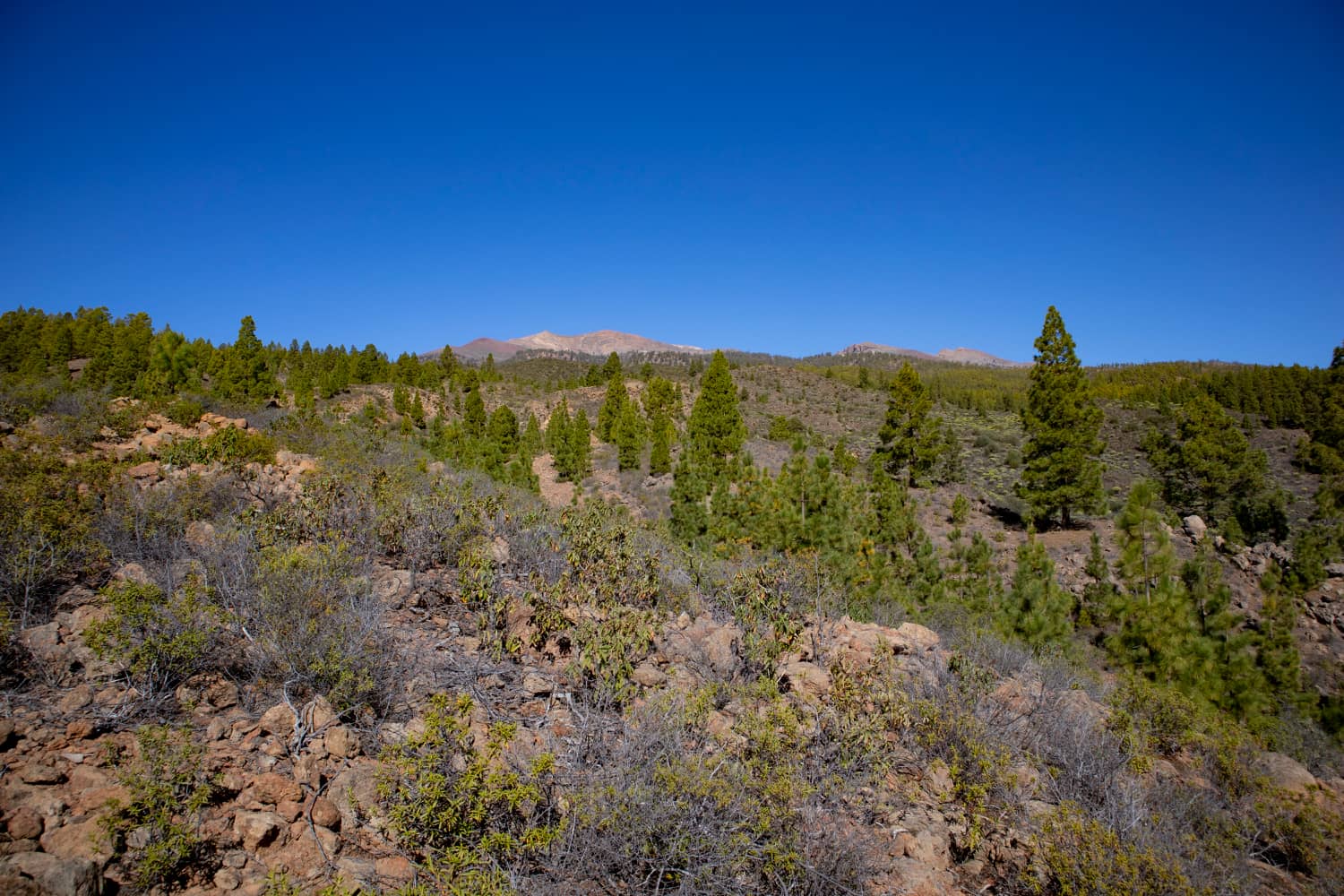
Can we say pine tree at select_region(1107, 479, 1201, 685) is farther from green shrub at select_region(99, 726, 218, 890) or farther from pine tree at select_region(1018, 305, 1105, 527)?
green shrub at select_region(99, 726, 218, 890)

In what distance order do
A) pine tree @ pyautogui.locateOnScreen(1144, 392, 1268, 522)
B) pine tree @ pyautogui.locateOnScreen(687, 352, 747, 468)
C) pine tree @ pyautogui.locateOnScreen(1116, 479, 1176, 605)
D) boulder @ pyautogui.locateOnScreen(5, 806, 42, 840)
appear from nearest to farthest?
boulder @ pyautogui.locateOnScreen(5, 806, 42, 840) → pine tree @ pyautogui.locateOnScreen(1116, 479, 1176, 605) → pine tree @ pyautogui.locateOnScreen(1144, 392, 1268, 522) → pine tree @ pyautogui.locateOnScreen(687, 352, 747, 468)

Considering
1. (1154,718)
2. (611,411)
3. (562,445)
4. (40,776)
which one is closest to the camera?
(40,776)

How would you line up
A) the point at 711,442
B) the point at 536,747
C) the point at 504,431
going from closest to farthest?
the point at 536,747, the point at 711,442, the point at 504,431

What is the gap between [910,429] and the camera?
26.1 meters

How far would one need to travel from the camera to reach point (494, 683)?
4.57 metres

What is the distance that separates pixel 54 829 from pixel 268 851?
→ 2.85 feet

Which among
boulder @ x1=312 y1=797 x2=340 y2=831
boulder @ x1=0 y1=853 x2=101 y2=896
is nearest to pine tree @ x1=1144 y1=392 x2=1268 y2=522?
boulder @ x1=312 y1=797 x2=340 y2=831

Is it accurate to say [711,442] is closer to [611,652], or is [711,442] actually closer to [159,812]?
[611,652]

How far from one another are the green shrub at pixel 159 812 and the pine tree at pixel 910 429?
85.2 feet

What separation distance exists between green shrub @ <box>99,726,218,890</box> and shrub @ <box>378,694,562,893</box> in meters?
0.80

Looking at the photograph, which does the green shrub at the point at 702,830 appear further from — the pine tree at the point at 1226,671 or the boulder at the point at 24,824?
the pine tree at the point at 1226,671

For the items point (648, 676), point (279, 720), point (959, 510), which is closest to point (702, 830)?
point (648, 676)

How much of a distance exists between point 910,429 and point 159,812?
1080 inches

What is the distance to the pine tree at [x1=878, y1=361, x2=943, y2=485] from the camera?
2588 centimetres
